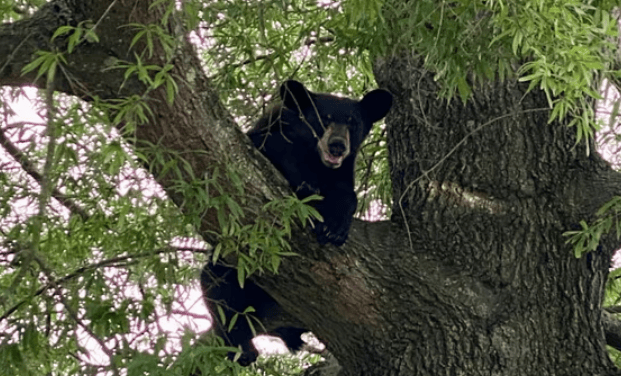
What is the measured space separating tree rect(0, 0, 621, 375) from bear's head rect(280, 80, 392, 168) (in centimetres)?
14

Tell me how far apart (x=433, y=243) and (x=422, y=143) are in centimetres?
55

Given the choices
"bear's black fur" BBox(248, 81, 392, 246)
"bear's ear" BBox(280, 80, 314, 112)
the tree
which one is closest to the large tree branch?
the tree

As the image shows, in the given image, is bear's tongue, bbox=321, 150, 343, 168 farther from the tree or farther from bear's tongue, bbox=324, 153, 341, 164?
the tree

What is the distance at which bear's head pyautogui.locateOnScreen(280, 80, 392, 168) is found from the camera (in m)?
5.13

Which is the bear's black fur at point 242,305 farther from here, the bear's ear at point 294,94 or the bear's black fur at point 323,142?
the bear's ear at point 294,94

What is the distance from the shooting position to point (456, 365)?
454cm

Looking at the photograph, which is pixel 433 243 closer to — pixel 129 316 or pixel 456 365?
pixel 456 365

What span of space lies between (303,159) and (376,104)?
1.73 ft

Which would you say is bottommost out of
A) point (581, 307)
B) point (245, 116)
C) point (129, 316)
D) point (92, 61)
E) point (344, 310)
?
point (581, 307)

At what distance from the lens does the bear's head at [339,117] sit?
5133mm

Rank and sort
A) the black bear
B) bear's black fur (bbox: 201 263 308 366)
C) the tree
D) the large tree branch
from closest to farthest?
the tree, the black bear, bear's black fur (bbox: 201 263 308 366), the large tree branch

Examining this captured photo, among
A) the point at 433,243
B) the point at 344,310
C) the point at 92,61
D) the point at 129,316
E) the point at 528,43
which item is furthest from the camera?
→ the point at 433,243

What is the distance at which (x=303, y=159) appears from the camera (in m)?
5.10

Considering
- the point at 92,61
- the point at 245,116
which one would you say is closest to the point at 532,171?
the point at 245,116
